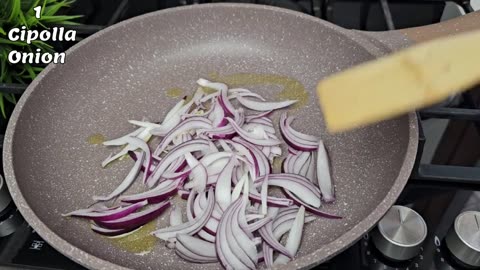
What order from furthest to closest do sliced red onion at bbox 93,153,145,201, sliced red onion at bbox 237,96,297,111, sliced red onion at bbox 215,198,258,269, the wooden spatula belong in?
sliced red onion at bbox 237,96,297,111, sliced red onion at bbox 93,153,145,201, sliced red onion at bbox 215,198,258,269, the wooden spatula

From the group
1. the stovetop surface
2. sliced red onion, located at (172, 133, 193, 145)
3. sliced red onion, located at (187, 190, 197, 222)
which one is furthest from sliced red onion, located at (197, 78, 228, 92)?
the stovetop surface

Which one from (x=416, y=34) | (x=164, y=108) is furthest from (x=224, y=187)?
(x=416, y=34)

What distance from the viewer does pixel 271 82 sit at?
2.73ft

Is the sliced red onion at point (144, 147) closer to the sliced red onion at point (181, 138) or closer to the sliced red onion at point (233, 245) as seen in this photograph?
the sliced red onion at point (181, 138)

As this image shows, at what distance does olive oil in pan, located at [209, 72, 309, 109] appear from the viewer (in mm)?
809

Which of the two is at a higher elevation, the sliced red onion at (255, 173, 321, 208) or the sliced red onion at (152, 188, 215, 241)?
the sliced red onion at (255, 173, 321, 208)

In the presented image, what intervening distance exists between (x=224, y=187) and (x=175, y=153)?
101mm

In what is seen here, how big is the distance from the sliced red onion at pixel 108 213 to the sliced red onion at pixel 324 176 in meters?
0.25

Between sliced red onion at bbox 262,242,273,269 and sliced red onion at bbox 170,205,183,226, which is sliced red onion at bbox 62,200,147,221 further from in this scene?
sliced red onion at bbox 262,242,273,269

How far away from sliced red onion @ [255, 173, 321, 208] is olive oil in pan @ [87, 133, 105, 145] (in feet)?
0.90

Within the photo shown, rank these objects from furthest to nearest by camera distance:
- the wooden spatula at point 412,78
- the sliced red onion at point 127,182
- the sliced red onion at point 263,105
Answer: the sliced red onion at point 263,105
the sliced red onion at point 127,182
the wooden spatula at point 412,78

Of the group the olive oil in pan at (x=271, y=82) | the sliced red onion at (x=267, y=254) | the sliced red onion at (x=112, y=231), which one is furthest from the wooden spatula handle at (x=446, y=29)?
the sliced red onion at (x=112, y=231)

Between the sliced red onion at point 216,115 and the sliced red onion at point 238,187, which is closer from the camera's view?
the sliced red onion at point 238,187

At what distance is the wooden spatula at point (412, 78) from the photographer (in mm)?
419
